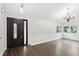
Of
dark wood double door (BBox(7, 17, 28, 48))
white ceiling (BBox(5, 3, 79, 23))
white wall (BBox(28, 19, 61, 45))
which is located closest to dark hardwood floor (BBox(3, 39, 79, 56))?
dark wood double door (BBox(7, 17, 28, 48))

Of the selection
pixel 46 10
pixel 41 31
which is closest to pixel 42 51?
pixel 41 31

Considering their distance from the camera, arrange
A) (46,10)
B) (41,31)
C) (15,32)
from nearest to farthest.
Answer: (46,10) → (15,32) → (41,31)

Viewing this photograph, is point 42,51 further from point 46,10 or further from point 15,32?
point 46,10

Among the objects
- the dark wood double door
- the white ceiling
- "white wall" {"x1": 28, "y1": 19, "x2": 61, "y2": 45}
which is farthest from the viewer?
"white wall" {"x1": 28, "y1": 19, "x2": 61, "y2": 45}

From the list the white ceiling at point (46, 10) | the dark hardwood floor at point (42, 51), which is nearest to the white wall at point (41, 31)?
the white ceiling at point (46, 10)

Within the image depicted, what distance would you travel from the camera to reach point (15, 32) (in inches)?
208

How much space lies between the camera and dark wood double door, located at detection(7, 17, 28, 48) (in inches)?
196

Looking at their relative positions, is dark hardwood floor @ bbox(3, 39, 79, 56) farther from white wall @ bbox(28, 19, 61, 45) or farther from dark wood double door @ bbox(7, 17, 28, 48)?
white wall @ bbox(28, 19, 61, 45)

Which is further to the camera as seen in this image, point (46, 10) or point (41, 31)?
point (41, 31)

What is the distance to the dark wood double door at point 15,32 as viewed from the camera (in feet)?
16.3

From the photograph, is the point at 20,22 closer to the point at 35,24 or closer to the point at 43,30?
the point at 35,24

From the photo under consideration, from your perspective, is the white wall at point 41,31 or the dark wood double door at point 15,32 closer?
the dark wood double door at point 15,32

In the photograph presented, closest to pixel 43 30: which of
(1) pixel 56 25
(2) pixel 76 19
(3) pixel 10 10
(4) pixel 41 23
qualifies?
(4) pixel 41 23

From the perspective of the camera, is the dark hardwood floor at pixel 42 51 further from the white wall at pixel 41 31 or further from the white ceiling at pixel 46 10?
the white ceiling at pixel 46 10
